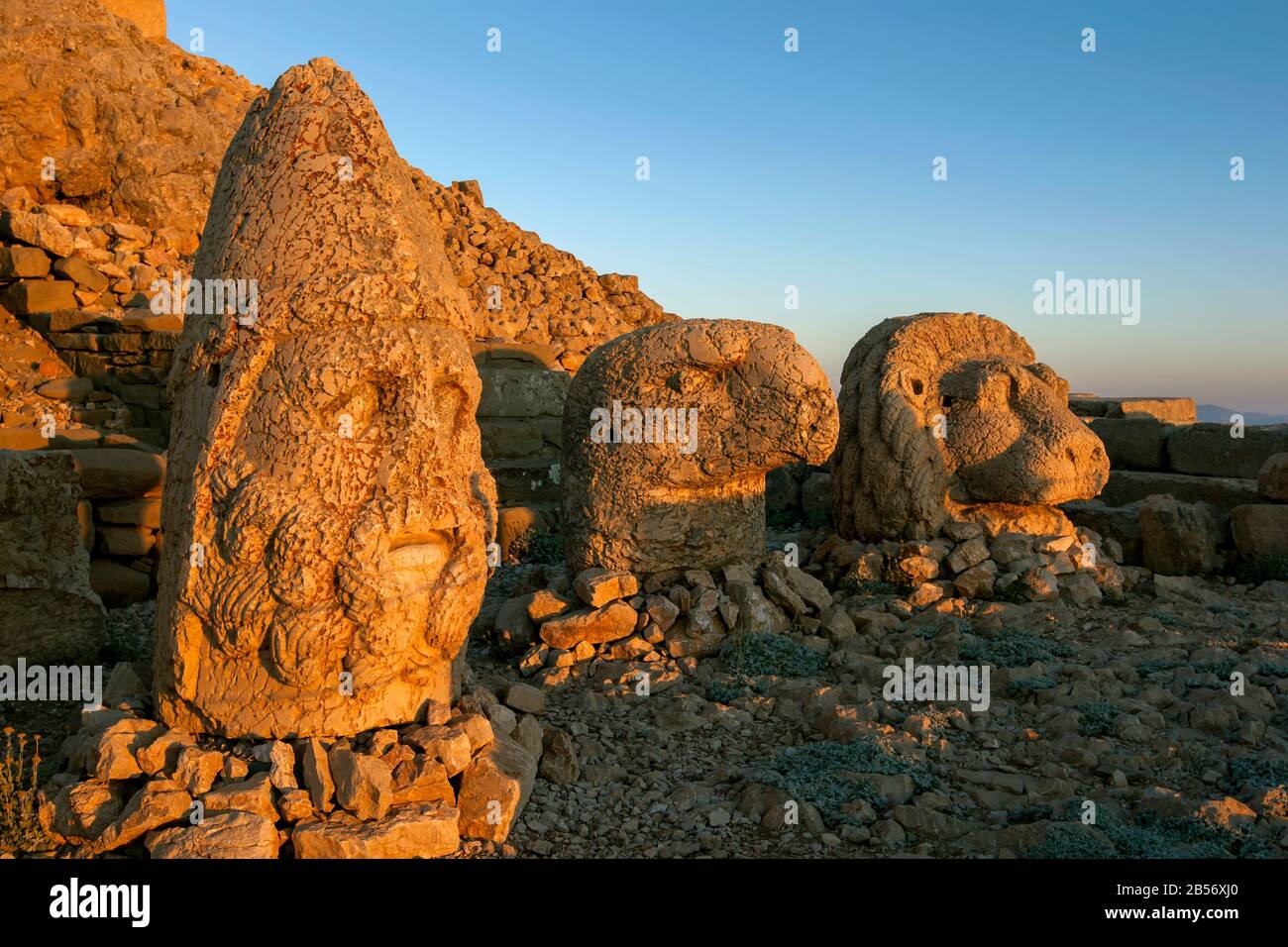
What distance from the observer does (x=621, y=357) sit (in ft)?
20.0

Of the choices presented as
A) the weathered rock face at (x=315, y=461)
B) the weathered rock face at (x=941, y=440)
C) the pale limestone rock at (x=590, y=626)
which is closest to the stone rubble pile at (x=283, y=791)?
the weathered rock face at (x=315, y=461)

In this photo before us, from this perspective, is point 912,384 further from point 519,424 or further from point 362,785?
point 362,785

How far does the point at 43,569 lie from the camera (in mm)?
5047

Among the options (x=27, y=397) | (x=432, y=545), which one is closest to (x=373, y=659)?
(x=432, y=545)

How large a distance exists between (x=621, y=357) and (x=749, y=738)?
102 inches

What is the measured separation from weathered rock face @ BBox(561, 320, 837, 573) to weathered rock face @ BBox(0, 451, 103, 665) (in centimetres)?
282

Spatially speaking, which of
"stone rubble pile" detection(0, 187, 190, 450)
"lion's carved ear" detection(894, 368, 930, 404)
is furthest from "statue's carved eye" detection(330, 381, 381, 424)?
"stone rubble pile" detection(0, 187, 190, 450)

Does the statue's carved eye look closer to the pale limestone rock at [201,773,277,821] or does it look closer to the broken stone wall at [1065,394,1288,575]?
the pale limestone rock at [201,773,277,821]

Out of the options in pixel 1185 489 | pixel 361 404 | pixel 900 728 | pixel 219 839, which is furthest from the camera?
pixel 1185 489

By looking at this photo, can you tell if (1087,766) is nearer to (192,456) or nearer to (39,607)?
(192,456)

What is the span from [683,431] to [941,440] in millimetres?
2634

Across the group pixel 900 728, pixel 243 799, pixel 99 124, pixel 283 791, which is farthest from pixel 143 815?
pixel 99 124

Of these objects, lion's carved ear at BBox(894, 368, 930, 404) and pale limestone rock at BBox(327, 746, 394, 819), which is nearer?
pale limestone rock at BBox(327, 746, 394, 819)

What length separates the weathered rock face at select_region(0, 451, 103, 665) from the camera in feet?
16.4
